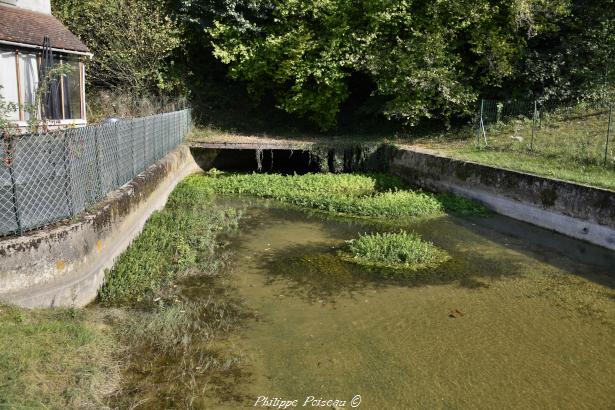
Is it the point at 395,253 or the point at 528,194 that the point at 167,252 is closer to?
the point at 395,253

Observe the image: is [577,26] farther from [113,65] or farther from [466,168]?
[113,65]

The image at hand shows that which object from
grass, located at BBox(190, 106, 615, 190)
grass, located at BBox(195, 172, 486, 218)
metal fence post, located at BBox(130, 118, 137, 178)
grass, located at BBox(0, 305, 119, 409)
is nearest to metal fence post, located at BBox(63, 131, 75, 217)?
grass, located at BBox(0, 305, 119, 409)

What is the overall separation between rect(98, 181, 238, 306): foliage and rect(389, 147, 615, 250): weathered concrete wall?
6082 millimetres

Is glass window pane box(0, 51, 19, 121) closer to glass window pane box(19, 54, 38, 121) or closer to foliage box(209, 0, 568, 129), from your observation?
glass window pane box(19, 54, 38, 121)

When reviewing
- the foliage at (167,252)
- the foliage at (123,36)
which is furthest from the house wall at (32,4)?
the foliage at (167,252)

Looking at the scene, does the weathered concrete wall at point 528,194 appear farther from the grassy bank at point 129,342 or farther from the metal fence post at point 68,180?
the metal fence post at point 68,180

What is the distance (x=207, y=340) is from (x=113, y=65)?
18.0 meters

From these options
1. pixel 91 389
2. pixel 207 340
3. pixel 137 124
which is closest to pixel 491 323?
pixel 207 340

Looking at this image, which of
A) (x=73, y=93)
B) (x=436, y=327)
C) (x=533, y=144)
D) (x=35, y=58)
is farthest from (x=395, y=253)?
(x=73, y=93)

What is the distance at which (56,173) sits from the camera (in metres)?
6.22

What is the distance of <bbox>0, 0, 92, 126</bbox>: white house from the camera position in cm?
1282

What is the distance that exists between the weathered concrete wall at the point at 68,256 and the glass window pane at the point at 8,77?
6714mm

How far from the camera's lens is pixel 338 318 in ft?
20.8

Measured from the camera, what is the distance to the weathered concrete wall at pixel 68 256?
5301mm
